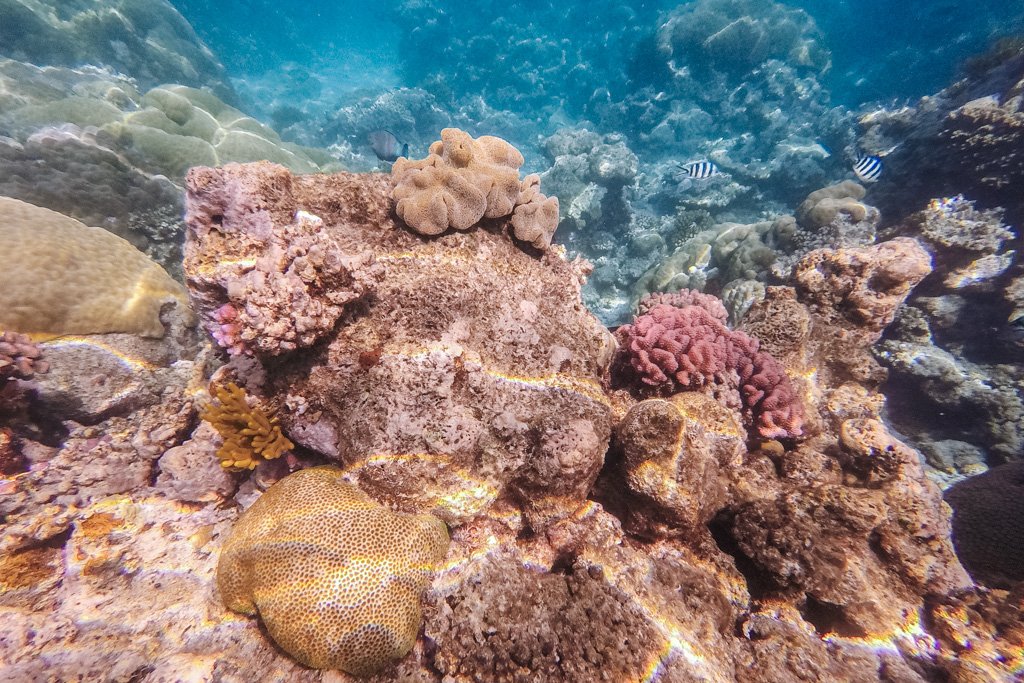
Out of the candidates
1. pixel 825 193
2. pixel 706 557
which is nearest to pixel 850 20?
pixel 825 193

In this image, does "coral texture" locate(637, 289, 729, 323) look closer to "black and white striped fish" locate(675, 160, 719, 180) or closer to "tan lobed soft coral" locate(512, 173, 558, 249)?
"tan lobed soft coral" locate(512, 173, 558, 249)

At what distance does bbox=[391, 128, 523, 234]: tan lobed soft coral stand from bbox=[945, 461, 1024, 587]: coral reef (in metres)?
5.25

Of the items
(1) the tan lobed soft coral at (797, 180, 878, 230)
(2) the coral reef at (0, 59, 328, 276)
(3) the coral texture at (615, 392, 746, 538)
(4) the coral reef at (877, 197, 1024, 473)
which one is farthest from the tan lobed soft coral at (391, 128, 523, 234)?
(4) the coral reef at (877, 197, 1024, 473)

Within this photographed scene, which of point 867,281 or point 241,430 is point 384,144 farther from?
point 867,281

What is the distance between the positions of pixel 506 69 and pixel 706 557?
99.2ft

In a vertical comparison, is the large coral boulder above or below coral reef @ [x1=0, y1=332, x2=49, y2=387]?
above

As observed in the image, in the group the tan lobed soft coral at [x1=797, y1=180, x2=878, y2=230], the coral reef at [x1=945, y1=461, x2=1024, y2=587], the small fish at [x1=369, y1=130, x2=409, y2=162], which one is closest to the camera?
the coral reef at [x1=945, y1=461, x2=1024, y2=587]

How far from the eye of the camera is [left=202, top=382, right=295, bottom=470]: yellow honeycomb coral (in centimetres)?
256

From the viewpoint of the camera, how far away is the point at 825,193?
349 inches

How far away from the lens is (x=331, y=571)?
218 centimetres

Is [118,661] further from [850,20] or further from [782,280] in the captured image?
[850,20]

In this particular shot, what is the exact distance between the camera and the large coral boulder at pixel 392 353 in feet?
7.83

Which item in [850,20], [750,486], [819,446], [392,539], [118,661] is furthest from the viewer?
[850,20]

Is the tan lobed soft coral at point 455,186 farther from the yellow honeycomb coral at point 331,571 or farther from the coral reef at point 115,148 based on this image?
the coral reef at point 115,148
